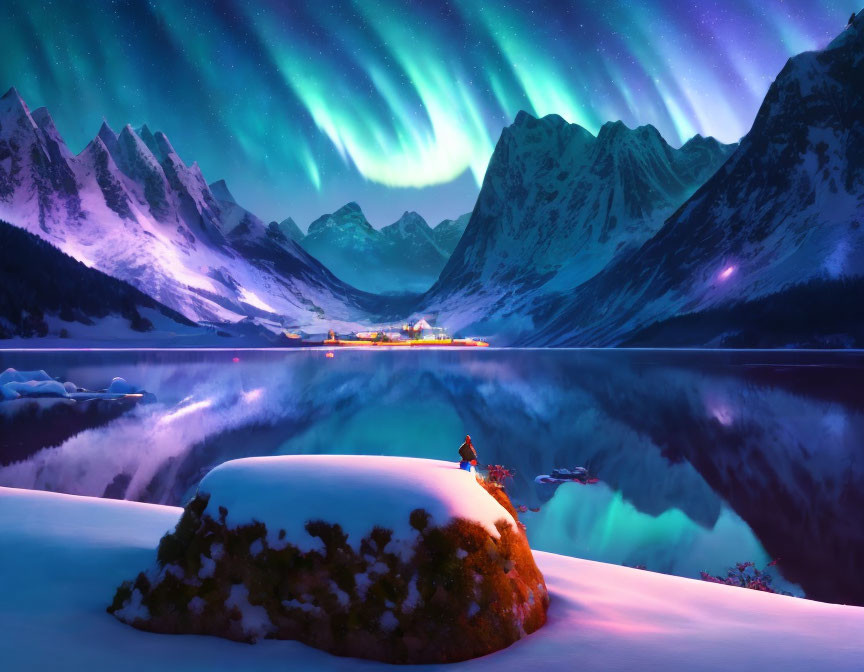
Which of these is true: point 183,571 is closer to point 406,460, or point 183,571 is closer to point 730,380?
point 406,460

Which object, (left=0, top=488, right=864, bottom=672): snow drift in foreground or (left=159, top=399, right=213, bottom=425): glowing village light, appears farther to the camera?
(left=159, top=399, right=213, bottom=425): glowing village light

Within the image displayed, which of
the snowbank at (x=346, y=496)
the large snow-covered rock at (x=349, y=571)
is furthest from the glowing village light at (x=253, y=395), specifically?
the large snow-covered rock at (x=349, y=571)

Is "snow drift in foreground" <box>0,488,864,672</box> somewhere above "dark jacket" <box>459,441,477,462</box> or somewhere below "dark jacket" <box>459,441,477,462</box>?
below

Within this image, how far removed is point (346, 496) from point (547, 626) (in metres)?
2.63

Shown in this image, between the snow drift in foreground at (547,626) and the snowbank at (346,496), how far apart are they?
1188mm

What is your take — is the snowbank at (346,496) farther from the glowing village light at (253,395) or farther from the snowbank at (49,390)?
the snowbank at (49,390)

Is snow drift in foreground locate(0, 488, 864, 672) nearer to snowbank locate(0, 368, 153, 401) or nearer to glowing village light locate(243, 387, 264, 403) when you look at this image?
glowing village light locate(243, 387, 264, 403)

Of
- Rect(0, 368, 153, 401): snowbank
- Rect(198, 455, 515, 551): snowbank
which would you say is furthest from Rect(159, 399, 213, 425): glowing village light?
Rect(198, 455, 515, 551): snowbank

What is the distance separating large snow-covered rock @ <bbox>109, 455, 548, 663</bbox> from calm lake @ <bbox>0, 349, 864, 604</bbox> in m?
9.83

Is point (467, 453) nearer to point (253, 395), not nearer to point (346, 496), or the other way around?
point (346, 496)

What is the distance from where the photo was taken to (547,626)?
23.1 ft

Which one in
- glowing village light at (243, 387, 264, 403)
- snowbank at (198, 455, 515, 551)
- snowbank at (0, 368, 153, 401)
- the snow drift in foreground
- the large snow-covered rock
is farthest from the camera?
snowbank at (0, 368, 153, 401)

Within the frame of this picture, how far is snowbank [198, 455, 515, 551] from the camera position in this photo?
21.2 feet

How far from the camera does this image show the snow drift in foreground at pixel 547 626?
19.4ft
